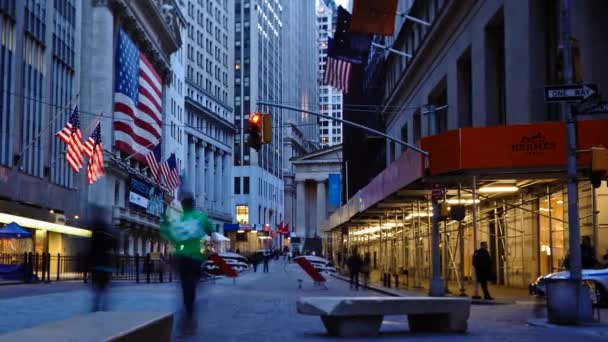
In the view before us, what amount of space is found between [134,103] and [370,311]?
47451 millimetres

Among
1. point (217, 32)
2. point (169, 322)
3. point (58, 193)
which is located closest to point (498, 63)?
point (169, 322)

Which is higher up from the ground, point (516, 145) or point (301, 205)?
point (301, 205)

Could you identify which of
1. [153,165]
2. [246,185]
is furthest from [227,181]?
[153,165]

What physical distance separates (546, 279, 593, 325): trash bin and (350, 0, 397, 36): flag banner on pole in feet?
68.5

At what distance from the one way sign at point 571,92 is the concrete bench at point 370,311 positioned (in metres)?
4.36

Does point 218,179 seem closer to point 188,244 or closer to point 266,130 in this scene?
point 266,130

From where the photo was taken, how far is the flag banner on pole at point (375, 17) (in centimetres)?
3506

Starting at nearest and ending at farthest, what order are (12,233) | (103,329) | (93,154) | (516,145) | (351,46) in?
(103,329)
(516,145)
(12,233)
(351,46)
(93,154)

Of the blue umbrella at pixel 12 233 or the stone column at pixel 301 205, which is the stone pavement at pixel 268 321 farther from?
the stone column at pixel 301 205

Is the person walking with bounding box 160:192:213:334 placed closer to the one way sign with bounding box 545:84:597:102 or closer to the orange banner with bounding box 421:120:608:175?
the one way sign with bounding box 545:84:597:102

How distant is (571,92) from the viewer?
15680 millimetres

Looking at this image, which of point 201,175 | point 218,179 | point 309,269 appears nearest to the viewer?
point 309,269

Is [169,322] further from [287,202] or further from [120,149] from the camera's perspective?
[287,202]

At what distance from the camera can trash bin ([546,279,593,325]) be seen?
50.6 ft
